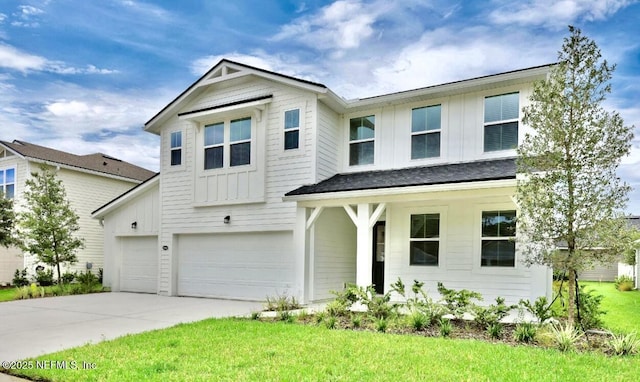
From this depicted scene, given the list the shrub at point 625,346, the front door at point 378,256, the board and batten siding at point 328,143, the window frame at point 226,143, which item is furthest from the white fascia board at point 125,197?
the shrub at point 625,346

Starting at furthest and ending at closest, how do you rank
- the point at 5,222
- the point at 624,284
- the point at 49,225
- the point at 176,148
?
the point at 624,284 < the point at 49,225 < the point at 5,222 < the point at 176,148

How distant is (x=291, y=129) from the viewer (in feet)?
40.7

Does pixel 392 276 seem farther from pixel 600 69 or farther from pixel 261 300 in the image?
pixel 600 69

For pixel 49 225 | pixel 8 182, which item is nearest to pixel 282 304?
pixel 49 225

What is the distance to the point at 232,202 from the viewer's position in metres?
13.0

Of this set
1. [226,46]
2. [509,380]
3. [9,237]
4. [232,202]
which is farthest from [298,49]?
[509,380]

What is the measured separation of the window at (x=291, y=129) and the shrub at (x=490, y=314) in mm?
6774

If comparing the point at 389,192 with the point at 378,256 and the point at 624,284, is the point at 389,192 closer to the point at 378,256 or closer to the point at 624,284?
the point at 378,256

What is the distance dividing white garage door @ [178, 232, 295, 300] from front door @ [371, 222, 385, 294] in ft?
8.83

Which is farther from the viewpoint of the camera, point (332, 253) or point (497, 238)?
point (332, 253)

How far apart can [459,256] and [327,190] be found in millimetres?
3690

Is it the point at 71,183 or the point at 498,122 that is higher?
the point at 498,122

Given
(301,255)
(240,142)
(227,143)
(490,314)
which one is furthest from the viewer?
(227,143)

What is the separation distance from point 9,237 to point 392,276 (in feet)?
43.2
